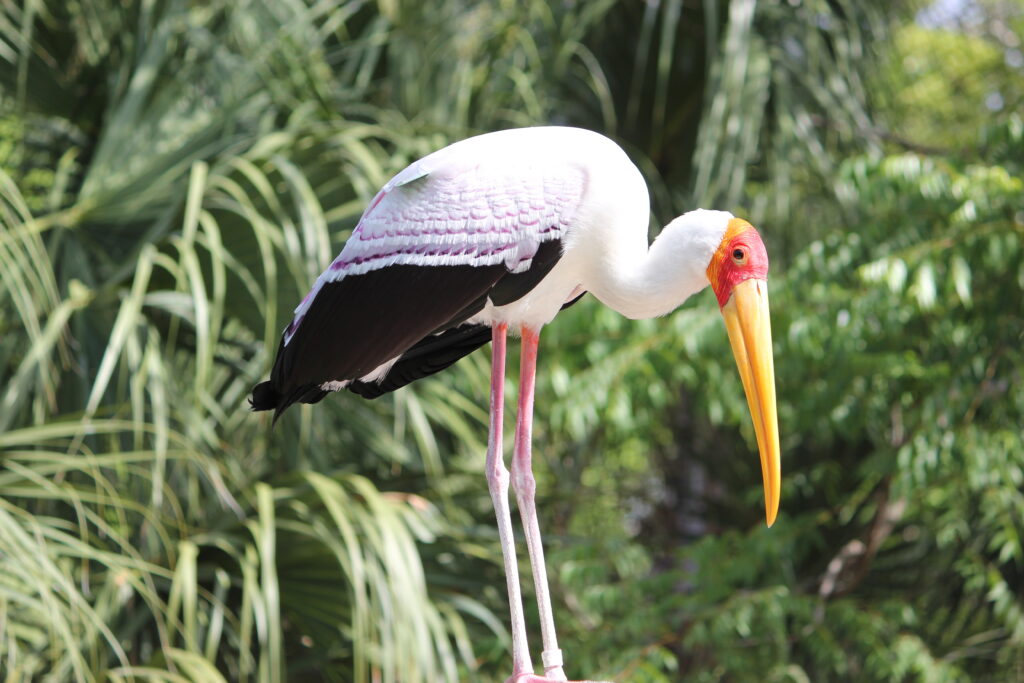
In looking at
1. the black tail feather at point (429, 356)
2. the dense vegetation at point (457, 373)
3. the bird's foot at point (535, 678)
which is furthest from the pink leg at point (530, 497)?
the dense vegetation at point (457, 373)

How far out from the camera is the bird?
2131mm

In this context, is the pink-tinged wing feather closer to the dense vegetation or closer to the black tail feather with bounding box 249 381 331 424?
the black tail feather with bounding box 249 381 331 424

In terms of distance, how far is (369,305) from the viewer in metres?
2.19

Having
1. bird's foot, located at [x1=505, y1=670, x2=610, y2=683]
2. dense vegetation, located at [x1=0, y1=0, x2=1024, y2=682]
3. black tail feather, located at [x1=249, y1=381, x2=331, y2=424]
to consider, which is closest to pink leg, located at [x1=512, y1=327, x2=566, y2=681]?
bird's foot, located at [x1=505, y1=670, x2=610, y2=683]

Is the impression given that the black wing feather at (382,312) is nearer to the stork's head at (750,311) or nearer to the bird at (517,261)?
the bird at (517,261)

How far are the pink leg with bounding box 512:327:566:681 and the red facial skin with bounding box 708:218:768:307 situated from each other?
1.34 ft

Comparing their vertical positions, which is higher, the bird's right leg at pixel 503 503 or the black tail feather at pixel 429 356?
the black tail feather at pixel 429 356

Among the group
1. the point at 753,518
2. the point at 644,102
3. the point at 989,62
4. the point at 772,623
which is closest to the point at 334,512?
the point at 772,623

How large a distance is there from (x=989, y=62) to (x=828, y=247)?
13.3ft

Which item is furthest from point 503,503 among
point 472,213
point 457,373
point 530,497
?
point 457,373

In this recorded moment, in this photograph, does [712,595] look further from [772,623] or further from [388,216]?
[388,216]

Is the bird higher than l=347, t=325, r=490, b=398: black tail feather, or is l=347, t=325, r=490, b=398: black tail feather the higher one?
the bird

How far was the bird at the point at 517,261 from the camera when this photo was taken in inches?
83.9

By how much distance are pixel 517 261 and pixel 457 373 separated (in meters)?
2.65
